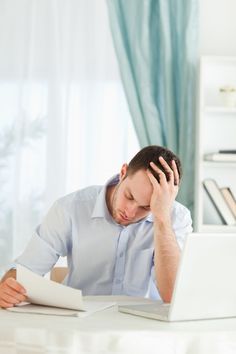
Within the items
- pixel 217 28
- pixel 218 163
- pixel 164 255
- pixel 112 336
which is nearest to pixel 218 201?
pixel 218 163

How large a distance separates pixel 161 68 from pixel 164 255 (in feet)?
7.02

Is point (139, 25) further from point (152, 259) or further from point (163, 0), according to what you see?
point (152, 259)

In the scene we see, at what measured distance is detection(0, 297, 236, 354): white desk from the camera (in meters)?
1.67

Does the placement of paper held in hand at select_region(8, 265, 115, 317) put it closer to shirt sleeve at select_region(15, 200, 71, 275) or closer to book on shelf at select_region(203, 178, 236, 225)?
shirt sleeve at select_region(15, 200, 71, 275)

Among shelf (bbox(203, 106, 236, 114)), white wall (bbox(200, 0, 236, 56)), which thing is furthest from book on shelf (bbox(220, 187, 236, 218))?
white wall (bbox(200, 0, 236, 56))

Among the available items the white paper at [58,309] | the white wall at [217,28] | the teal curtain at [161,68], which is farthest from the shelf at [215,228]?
the white paper at [58,309]

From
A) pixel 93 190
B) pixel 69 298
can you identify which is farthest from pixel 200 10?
pixel 69 298

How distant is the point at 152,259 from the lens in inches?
107

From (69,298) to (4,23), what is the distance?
269 centimetres

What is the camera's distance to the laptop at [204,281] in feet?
6.18

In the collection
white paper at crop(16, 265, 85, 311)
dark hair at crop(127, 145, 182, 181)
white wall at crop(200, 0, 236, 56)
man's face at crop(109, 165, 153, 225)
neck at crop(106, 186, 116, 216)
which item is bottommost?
white paper at crop(16, 265, 85, 311)

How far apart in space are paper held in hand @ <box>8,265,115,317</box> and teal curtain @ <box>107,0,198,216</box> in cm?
225

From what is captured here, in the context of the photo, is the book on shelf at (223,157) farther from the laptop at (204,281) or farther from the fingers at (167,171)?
the laptop at (204,281)

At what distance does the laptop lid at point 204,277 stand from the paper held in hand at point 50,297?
0.27 m
